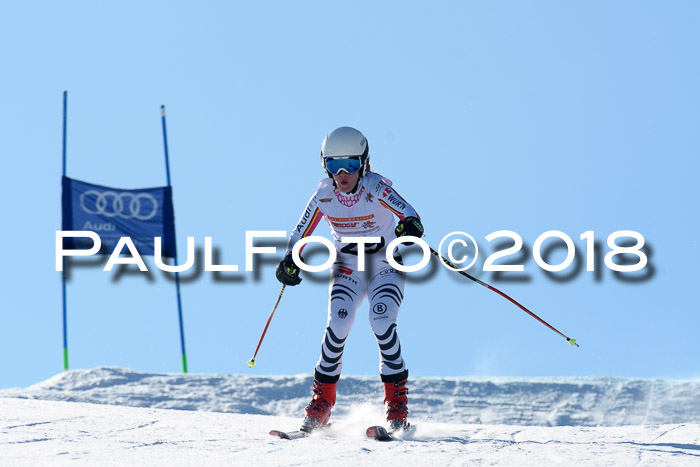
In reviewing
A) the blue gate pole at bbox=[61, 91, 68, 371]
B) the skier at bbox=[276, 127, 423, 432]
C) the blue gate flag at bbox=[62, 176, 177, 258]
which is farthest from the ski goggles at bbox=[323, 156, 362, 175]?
the blue gate flag at bbox=[62, 176, 177, 258]

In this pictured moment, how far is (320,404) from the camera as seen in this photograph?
18.9 ft

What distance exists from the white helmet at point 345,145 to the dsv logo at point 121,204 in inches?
402

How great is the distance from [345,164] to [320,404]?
1.69 metres

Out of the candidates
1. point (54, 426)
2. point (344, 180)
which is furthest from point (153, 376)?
point (344, 180)

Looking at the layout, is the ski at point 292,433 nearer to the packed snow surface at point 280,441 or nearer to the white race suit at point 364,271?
the packed snow surface at point 280,441

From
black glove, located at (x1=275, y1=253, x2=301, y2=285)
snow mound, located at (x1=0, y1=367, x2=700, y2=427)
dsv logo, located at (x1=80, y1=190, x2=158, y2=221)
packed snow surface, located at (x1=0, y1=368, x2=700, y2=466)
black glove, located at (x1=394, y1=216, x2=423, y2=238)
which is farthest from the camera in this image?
dsv logo, located at (x1=80, y1=190, x2=158, y2=221)

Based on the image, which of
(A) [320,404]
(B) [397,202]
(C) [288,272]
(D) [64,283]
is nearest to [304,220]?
(C) [288,272]

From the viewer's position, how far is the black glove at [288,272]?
5.84 metres

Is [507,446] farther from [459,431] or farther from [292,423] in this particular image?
[292,423]

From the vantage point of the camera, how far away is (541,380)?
48.6ft

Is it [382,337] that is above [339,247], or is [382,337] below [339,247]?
below

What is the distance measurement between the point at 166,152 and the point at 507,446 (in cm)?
1134

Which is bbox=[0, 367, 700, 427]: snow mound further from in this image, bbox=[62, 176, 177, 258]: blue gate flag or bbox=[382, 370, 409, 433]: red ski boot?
bbox=[382, 370, 409, 433]: red ski boot

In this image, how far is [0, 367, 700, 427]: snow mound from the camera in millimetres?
12398
